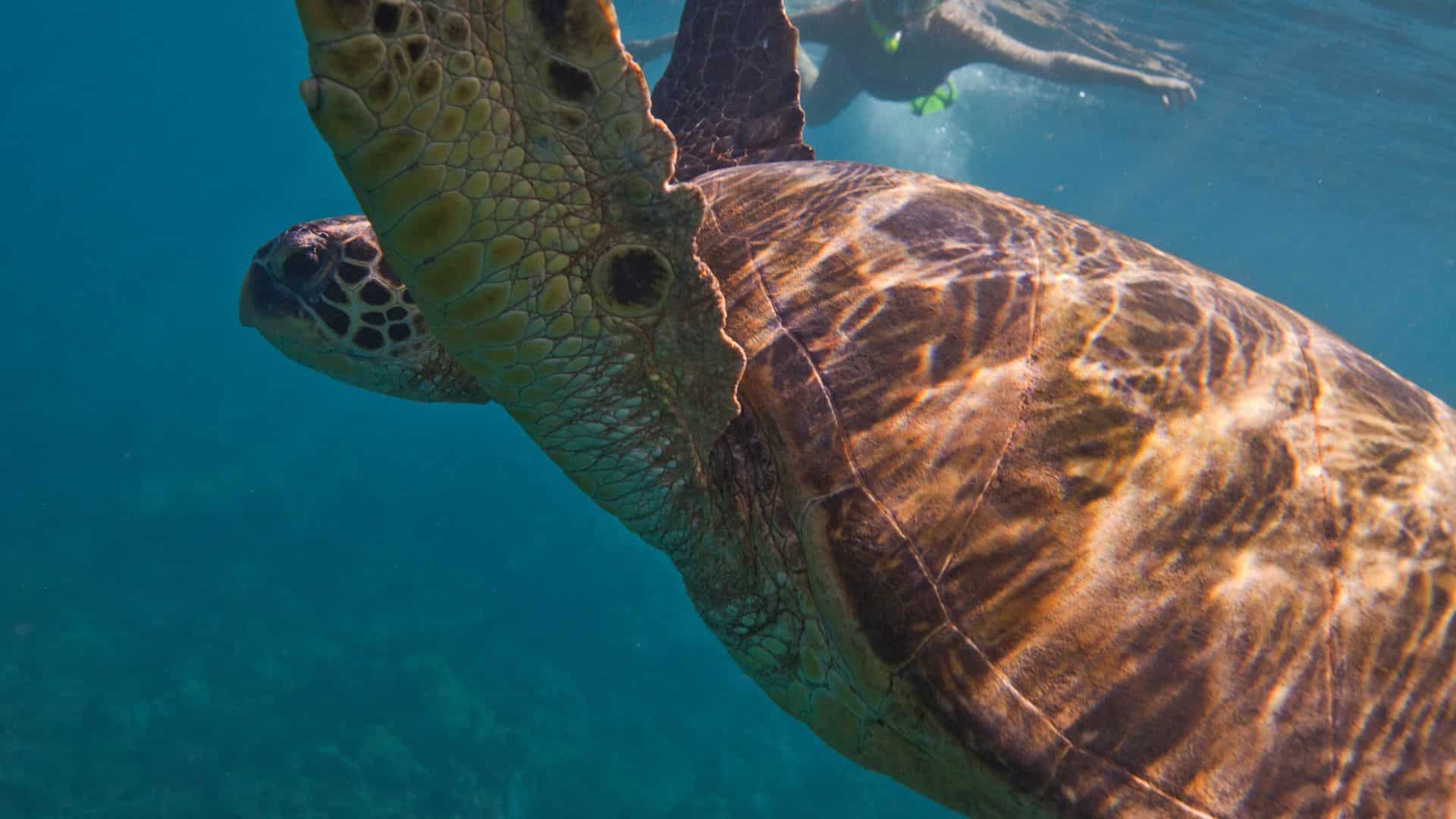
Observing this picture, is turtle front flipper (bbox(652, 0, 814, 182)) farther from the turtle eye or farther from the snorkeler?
the snorkeler

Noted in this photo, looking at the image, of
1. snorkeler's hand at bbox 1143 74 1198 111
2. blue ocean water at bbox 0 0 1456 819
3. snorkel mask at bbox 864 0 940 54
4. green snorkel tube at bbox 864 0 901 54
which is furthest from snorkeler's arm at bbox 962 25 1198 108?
blue ocean water at bbox 0 0 1456 819

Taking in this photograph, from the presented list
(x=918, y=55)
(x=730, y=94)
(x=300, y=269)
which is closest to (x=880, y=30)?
(x=918, y=55)

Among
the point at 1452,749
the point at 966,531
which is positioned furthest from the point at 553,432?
the point at 1452,749

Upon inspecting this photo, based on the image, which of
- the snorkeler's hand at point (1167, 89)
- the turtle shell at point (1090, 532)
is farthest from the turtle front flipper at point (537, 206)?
the snorkeler's hand at point (1167, 89)

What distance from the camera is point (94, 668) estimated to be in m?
12.2

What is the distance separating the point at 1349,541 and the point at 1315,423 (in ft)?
1.07

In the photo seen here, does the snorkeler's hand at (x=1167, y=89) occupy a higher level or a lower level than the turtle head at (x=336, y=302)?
higher

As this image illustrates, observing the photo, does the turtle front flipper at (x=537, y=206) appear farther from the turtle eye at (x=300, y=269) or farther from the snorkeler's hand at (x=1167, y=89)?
the snorkeler's hand at (x=1167, y=89)

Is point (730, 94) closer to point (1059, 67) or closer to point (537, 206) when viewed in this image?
point (537, 206)

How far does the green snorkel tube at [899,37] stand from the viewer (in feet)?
34.0

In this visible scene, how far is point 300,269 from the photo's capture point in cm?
228

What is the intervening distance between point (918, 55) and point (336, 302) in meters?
12.6

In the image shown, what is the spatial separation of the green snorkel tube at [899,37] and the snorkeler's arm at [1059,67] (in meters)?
0.94

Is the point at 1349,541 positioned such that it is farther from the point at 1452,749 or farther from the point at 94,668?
the point at 94,668
